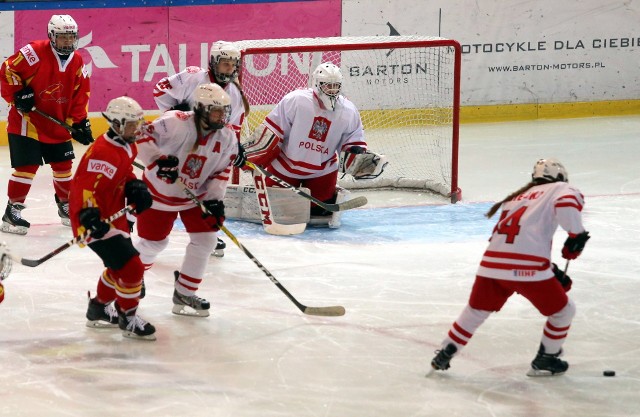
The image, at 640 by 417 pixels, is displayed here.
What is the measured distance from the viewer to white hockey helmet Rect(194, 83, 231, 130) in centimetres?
437

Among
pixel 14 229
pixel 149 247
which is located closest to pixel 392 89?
pixel 14 229

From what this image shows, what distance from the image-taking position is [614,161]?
318 inches

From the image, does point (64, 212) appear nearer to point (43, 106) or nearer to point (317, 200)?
point (43, 106)

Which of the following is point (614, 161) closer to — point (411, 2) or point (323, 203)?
point (411, 2)

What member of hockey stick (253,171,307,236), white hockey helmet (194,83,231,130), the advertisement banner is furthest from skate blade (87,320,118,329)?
the advertisement banner

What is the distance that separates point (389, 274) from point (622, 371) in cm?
148

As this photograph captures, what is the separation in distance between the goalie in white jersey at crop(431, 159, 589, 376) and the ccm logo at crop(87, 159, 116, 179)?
1.32 meters

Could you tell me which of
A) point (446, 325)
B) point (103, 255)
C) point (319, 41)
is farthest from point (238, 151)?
point (319, 41)

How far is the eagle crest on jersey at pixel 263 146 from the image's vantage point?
6281 mm

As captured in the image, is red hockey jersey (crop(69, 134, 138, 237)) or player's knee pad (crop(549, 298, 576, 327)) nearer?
player's knee pad (crop(549, 298, 576, 327))

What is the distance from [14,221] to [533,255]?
319 cm

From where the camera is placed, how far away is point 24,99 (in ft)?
19.7

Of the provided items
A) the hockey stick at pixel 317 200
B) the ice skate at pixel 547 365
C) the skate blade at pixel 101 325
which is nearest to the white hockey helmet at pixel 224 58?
the hockey stick at pixel 317 200

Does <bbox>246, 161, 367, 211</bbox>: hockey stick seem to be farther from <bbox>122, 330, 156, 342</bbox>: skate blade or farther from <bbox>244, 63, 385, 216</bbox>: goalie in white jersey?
<bbox>122, 330, 156, 342</bbox>: skate blade
